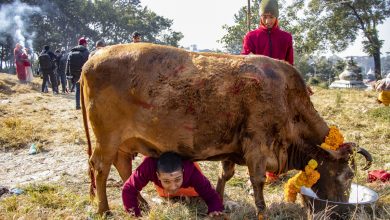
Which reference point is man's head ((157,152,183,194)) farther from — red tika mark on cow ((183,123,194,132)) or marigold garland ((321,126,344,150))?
marigold garland ((321,126,344,150))

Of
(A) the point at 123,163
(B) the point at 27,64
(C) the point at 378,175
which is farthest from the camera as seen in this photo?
(B) the point at 27,64

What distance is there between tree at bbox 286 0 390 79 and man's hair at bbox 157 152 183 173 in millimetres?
28513

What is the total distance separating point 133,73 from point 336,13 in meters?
29.2

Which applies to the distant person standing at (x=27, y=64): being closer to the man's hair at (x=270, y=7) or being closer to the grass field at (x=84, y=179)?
the grass field at (x=84, y=179)

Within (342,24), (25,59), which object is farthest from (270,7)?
(342,24)

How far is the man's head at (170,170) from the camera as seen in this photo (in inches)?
143

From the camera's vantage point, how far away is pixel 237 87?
382cm

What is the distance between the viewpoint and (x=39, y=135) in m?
7.60

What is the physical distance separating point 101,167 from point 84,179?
1.47 meters

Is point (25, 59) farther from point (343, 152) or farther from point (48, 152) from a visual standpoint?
point (343, 152)

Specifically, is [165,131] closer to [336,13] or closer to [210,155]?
[210,155]

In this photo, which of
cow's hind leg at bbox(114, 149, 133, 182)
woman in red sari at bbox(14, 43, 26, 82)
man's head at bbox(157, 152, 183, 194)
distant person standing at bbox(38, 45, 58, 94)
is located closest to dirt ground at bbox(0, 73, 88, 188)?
cow's hind leg at bbox(114, 149, 133, 182)

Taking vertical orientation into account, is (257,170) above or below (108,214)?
above

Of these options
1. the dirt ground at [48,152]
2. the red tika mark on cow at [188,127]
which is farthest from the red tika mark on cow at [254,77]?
the dirt ground at [48,152]
